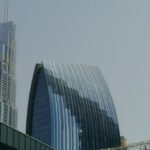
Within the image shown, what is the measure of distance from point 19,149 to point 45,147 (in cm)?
910

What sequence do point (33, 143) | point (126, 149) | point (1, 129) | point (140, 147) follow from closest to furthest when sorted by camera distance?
1. point (1, 129)
2. point (33, 143)
3. point (140, 147)
4. point (126, 149)

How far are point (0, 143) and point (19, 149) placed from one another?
4324 mm

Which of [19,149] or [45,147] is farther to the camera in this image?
[45,147]

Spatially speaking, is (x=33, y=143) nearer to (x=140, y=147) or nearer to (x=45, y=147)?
(x=45, y=147)

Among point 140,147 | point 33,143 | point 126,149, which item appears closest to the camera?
point 33,143

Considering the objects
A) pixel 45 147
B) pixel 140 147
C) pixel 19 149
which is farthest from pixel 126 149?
pixel 19 149

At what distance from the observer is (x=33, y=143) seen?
70.1 m

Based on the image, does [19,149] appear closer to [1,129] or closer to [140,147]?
[1,129]

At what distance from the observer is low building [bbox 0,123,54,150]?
6209 centimetres

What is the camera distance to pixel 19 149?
65.6 meters

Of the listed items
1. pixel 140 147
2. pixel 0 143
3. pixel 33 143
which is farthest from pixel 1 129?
pixel 140 147

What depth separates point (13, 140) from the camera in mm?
64438

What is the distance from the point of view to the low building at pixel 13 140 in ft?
204

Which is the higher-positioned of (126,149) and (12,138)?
(126,149)
